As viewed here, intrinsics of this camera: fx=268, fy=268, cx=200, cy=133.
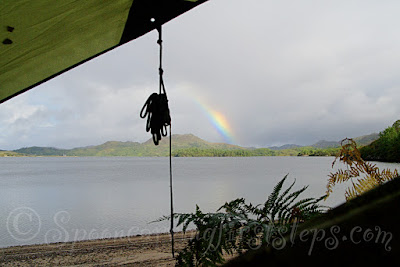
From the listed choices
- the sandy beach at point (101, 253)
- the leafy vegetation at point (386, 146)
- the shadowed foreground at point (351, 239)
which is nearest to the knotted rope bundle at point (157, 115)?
the shadowed foreground at point (351, 239)

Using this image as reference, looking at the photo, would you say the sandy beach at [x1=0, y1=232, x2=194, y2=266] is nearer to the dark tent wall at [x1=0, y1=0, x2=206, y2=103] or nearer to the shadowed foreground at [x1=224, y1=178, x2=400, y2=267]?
the dark tent wall at [x1=0, y1=0, x2=206, y2=103]

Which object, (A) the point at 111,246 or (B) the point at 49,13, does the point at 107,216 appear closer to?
(A) the point at 111,246

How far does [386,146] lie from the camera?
3.44 meters

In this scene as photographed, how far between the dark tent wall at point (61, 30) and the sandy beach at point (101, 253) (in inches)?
153

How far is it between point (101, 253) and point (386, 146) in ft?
16.9

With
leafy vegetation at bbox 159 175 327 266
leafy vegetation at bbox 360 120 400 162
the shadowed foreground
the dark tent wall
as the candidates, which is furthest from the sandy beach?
the shadowed foreground

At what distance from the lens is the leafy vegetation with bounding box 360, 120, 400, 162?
3.08 meters

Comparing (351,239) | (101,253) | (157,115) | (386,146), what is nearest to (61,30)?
(157,115)

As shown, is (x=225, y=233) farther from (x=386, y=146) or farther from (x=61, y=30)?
(x=386, y=146)

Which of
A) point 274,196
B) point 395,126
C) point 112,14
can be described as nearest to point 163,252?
point 274,196

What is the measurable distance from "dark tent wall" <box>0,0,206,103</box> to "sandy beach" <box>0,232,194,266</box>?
388 centimetres

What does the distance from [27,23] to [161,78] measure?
0.76 m

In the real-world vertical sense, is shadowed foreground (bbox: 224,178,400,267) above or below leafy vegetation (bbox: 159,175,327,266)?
above

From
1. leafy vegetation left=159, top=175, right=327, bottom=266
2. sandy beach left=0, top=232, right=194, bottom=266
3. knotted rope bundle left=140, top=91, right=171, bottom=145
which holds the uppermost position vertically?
knotted rope bundle left=140, top=91, right=171, bottom=145
